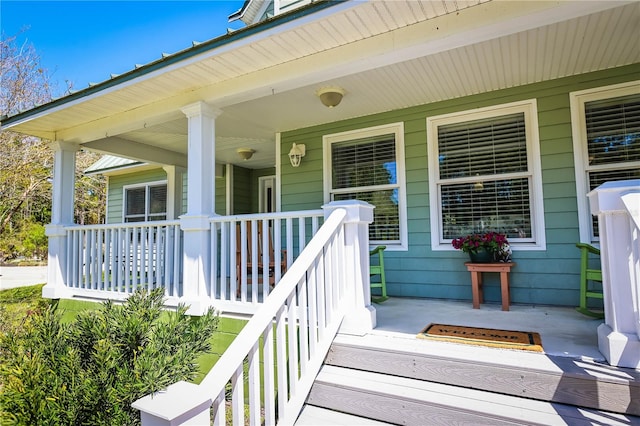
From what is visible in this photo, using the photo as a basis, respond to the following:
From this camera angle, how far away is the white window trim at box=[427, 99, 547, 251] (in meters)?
3.88

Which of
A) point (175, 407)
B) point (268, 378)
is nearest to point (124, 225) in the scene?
point (268, 378)

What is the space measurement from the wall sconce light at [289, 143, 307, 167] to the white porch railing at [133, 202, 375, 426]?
2.58 m

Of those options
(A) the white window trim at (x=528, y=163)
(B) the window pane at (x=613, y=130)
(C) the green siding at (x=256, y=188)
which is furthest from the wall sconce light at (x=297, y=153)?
(B) the window pane at (x=613, y=130)

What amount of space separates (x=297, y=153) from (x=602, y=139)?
355 centimetres

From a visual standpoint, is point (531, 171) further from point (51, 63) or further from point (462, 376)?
point (51, 63)

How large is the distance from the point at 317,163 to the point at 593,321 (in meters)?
3.59

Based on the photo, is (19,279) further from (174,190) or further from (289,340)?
(289,340)

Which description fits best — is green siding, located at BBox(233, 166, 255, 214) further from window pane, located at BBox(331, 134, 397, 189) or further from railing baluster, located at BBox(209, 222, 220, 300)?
railing baluster, located at BBox(209, 222, 220, 300)

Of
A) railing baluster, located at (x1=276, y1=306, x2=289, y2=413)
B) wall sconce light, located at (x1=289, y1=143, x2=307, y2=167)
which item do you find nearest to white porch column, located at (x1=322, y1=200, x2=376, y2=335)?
railing baluster, located at (x1=276, y1=306, x2=289, y2=413)

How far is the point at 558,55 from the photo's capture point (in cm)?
330

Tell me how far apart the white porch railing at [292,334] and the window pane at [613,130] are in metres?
2.62

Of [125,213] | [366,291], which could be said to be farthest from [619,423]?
[125,213]

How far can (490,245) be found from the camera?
373 cm

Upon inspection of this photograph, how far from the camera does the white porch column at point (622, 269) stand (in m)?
1.95
